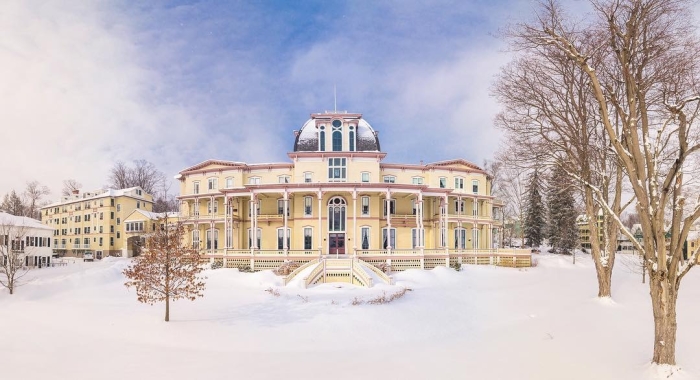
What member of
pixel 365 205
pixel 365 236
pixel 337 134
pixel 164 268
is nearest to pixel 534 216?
pixel 365 205

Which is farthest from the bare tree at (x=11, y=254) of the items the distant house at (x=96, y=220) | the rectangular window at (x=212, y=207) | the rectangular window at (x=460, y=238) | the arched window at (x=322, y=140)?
the rectangular window at (x=460, y=238)

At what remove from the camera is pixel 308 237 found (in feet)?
118

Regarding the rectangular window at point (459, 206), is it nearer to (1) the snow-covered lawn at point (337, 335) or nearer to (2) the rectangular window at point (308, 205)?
(2) the rectangular window at point (308, 205)

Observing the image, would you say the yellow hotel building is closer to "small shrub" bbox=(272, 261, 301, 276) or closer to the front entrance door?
the front entrance door

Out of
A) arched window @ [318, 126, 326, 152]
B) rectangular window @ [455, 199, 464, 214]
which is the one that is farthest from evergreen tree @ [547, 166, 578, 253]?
arched window @ [318, 126, 326, 152]

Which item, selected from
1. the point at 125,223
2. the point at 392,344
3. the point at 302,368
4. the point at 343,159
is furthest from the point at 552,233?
the point at 125,223

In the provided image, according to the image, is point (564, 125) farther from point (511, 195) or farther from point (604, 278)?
point (511, 195)

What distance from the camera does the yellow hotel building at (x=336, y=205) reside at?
32719mm

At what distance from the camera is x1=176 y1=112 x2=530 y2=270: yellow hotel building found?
107 ft

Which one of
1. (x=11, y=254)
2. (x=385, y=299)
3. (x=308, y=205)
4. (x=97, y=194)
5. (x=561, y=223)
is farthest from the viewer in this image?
(x=97, y=194)

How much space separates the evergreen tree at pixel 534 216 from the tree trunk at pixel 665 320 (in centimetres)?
4864

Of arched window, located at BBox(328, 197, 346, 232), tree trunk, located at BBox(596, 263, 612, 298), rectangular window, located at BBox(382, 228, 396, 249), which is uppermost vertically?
arched window, located at BBox(328, 197, 346, 232)

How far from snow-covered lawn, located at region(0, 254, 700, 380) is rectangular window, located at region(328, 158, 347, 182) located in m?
14.8

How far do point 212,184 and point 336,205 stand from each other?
13465 mm
